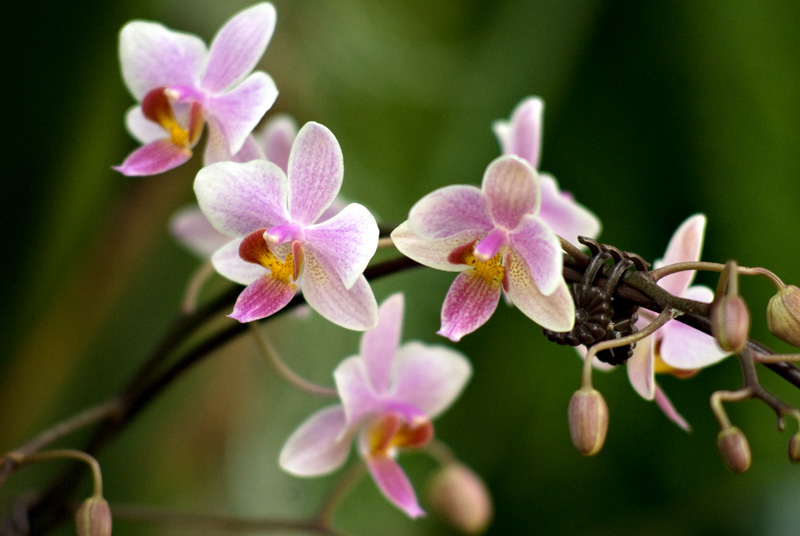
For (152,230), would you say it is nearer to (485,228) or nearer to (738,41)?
(485,228)

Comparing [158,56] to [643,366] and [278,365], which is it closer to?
[278,365]

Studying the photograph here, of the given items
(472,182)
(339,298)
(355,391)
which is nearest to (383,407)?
(355,391)

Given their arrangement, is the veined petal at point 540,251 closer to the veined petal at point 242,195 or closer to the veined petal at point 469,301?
the veined petal at point 469,301

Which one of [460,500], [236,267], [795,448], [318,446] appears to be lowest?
[460,500]

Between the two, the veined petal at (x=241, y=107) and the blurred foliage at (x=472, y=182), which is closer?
the veined petal at (x=241, y=107)

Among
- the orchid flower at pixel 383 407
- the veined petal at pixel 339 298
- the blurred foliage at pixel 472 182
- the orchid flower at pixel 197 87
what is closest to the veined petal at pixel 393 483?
the orchid flower at pixel 383 407

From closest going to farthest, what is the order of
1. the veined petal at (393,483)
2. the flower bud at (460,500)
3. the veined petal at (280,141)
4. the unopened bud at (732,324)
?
the unopened bud at (732,324)
the veined petal at (393,483)
the veined petal at (280,141)
the flower bud at (460,500)

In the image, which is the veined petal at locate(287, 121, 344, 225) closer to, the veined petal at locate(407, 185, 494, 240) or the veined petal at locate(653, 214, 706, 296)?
the veined petal at locate(407, 185, 494, 240)
